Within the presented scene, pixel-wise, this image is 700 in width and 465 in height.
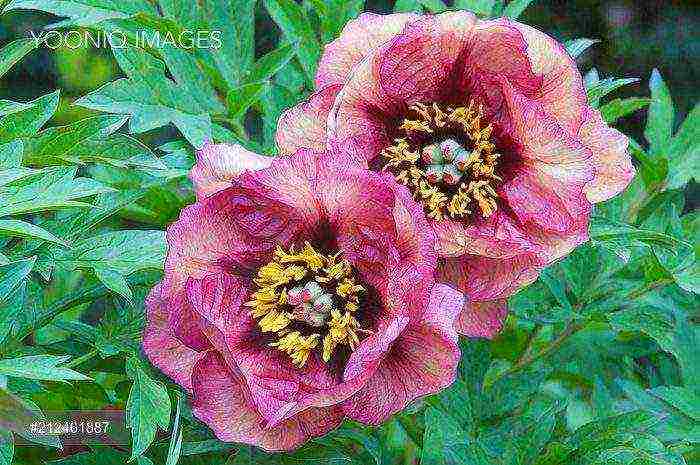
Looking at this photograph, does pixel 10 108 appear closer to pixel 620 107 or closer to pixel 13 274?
pixel 13 274

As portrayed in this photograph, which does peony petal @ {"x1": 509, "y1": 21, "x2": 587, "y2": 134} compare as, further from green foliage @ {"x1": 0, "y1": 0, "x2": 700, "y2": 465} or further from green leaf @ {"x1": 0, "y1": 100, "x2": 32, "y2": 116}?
green leaf @ {"x1": 0, "y1": 100, "x2": 32, "y2": 116}

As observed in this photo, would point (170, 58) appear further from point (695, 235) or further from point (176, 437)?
point (695, 235)

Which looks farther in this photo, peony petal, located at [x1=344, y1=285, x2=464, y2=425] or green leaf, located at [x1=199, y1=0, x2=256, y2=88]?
green leaf, located at [x1=199, y1=0, x2=256, y2=88]

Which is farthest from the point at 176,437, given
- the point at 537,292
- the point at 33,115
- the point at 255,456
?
the point at 537,292

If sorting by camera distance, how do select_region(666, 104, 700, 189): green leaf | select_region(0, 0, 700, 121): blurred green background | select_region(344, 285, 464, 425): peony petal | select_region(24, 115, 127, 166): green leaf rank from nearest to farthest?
select_region(344, 285, 464, 425): peony petal, select_region(24, 115, 127, 166): green leaf, select_region(666, 104, 700, 189): green leaf, select_region(0, 0, 700, 121): blurred green background

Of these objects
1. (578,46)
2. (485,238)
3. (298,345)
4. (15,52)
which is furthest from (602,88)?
(15,52)

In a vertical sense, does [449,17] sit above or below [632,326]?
above

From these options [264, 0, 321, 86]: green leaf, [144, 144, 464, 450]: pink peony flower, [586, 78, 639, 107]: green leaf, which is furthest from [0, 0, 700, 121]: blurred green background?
[144, 144, 464, 450]: pink peony flower
